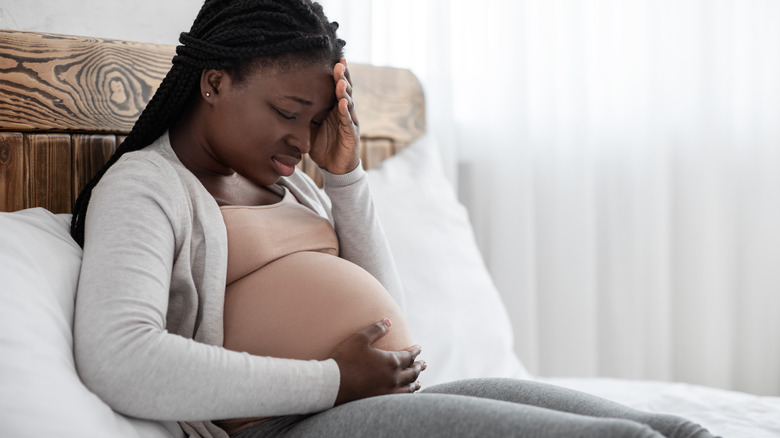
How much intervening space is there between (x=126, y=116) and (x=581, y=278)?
1.23 m

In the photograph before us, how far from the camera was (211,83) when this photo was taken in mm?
1008

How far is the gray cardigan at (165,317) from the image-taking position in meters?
0.78

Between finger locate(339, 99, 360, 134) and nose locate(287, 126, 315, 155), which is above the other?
finger locate(339, 99, 360, 134)

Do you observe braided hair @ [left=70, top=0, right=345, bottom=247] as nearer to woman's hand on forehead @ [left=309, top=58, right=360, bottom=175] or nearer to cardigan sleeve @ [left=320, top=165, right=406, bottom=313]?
woman's hand on forehead @ [left=309, top=58, right=360, bottom=175]

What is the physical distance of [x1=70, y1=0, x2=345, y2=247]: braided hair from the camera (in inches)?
38.3

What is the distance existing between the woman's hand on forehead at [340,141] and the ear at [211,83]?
17 centimetres

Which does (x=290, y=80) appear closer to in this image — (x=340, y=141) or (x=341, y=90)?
(x=341, y=90)

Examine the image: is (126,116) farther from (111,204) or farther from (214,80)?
(111,204)

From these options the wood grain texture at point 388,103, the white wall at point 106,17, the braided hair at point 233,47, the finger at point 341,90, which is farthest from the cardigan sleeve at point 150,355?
the wood grain texture at point 388,103

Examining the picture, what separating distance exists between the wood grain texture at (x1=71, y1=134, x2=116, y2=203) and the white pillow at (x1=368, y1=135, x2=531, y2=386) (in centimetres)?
52

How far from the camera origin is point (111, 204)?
0.86 metres

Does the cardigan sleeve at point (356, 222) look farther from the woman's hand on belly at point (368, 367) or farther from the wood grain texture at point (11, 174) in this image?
the wood grain texture at point (11, 174)

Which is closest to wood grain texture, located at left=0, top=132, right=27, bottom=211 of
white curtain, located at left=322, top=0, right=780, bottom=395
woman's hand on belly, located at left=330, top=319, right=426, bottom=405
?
woman's hand on belly, located at left=330, top=319, right=426, bottom=405

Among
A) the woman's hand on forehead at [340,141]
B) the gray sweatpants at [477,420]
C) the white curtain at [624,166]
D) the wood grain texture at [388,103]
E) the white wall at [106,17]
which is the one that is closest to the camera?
the gray sweatpants at [477,420]
